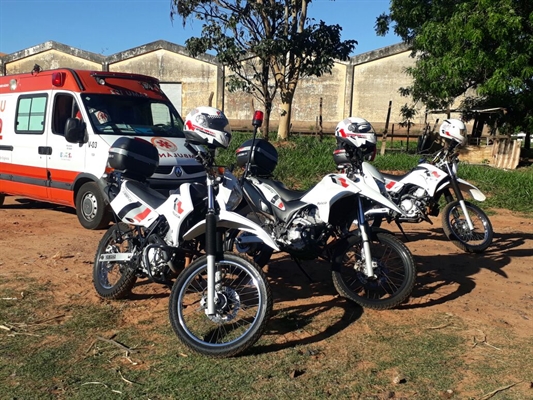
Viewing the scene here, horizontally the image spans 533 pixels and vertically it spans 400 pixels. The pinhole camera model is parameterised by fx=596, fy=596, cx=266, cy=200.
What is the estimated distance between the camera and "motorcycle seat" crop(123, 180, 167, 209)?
15.8 feet

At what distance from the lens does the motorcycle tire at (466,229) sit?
7426 millimetres

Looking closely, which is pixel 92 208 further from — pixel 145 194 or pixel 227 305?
pixel 227 305

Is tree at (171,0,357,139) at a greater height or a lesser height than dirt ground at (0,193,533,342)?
greater

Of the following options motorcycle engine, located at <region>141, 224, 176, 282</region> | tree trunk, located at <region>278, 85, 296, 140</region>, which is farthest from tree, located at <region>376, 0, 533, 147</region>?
motorcycle engine, located at <region>141, 224, 176, 282</region>

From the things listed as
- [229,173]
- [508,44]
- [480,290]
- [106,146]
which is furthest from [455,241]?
[508,44]

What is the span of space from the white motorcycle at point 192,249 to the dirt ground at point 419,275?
1.27ft

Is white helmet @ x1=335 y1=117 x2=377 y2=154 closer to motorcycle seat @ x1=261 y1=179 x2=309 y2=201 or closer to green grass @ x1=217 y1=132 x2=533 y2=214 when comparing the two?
motorcycle seat @ x1=261 y1=179 x2=309 y2=201

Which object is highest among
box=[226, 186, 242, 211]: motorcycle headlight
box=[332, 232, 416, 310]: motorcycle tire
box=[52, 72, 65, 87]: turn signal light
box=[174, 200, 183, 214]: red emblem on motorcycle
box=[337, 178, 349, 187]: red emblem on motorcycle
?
box=[52, 72, 65, 87]: turn signal light

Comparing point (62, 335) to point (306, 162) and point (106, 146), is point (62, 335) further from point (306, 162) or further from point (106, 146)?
point (306, 162)

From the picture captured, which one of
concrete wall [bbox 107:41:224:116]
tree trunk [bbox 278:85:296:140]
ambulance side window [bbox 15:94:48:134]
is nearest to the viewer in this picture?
ambulance side window [bbox 15:94:48:134]

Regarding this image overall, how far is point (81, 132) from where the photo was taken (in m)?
8.20

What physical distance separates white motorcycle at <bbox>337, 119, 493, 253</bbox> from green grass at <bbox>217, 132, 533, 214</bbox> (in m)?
3.52

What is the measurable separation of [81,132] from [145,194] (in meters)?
3.75

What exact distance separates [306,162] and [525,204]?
4952 millimetres
